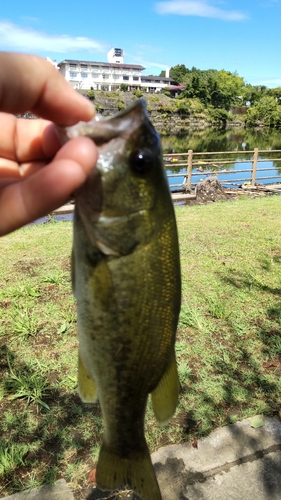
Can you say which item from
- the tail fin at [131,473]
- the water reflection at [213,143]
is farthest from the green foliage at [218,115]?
the tail fin at [131,473]

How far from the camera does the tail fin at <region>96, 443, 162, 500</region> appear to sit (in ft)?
6.15

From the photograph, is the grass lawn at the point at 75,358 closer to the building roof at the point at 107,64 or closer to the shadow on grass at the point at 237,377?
the shadow on grass at the point at 237,377

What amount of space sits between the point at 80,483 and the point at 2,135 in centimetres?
250

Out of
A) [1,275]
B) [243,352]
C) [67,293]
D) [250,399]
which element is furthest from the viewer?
[1,275]

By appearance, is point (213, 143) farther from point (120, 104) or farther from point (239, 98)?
point (239, 98)

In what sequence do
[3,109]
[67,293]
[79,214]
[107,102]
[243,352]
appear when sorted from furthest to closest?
1. [107,102]
2. [67,293]
3. [243,352]
4. [3,109]
5. [79,214]

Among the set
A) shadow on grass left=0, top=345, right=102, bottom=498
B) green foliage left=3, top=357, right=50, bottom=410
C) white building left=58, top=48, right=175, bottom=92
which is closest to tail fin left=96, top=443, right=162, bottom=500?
shadow on grass left=0, top=345, right=102, bottom=498

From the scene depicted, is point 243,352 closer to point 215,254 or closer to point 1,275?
point 215,254

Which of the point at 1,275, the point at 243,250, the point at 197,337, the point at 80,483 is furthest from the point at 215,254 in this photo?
the point at 80,483

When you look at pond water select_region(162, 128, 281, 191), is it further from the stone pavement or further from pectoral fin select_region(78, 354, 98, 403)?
pectoral fin select_region(78, 354, 98, 403)

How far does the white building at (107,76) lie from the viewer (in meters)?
103

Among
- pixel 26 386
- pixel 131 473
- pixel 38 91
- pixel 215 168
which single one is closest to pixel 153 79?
pixel 215 168

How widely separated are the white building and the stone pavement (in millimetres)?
106012

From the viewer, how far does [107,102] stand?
65812 mm
